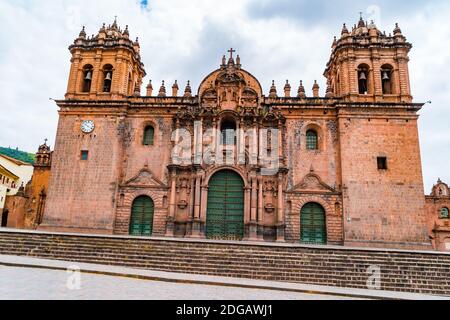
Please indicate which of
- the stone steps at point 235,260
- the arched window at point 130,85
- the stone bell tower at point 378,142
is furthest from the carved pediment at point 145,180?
the stone bell tower at point 378,142

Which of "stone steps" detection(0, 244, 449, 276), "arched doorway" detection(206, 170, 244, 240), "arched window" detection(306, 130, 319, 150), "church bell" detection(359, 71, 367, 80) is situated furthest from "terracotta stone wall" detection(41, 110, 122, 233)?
"church bell" detection(359, 71, 367, 80)

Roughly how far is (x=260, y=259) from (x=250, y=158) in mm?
8786

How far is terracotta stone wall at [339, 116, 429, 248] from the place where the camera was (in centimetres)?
1872

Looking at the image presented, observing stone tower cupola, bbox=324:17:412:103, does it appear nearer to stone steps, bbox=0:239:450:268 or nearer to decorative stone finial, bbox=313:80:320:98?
decorative stone finial, bbox=313:80:320:98

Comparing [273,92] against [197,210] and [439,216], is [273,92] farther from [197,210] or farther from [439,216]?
[439,216]

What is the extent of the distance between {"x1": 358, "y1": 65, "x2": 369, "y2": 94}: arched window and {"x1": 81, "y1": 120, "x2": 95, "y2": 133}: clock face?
1715 centimetres

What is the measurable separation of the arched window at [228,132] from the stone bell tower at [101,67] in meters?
6.55

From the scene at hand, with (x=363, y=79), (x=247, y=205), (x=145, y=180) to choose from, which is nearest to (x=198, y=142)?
(x=145, y=180)

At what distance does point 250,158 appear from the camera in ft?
67.5

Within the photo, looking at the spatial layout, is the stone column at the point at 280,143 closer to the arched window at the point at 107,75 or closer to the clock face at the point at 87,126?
the clock face at the point at 87,126

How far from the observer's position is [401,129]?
20422mm

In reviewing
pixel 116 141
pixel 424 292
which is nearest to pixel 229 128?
pixel 116 141

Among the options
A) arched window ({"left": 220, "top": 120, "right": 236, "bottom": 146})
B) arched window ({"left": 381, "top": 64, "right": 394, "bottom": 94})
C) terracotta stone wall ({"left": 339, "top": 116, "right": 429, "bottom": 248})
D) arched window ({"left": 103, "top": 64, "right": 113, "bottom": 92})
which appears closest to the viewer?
terracotta stone wall ({"left": 339, "top": 116, "right": 429, "bottom": 248})

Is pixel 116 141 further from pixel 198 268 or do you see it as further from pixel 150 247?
pixel 198 268
